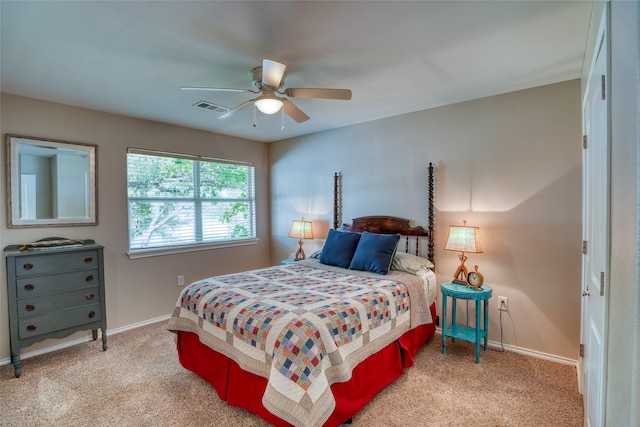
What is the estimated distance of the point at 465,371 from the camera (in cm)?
261

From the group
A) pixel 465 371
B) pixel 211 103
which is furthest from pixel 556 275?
pixel 211 103

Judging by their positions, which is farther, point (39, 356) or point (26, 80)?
point (39, 356)

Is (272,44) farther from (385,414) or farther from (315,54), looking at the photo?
(385,414)

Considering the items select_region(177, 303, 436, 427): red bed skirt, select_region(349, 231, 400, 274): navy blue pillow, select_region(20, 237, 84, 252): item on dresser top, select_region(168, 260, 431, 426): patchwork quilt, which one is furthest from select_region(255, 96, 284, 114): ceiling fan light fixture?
select_region(20, 237, 84, 252): item on dresser top

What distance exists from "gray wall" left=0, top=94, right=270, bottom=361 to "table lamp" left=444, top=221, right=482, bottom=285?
10.6ft

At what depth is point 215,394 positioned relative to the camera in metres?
2.31

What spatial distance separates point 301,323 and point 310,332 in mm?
78

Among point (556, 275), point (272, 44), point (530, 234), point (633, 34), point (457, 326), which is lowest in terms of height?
point (457, 326)

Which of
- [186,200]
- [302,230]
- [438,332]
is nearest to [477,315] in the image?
[438,332]

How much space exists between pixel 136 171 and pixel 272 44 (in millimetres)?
2692

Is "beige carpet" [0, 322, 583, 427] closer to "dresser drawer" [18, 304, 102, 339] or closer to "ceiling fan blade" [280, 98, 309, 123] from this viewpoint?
"dresser drawer" [18, 304, 102, 339]

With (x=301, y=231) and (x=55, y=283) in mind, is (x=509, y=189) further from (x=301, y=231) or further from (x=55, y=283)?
(x=55, y=283)

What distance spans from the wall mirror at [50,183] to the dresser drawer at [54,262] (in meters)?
0.47

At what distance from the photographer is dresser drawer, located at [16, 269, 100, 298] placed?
2.70 metres
